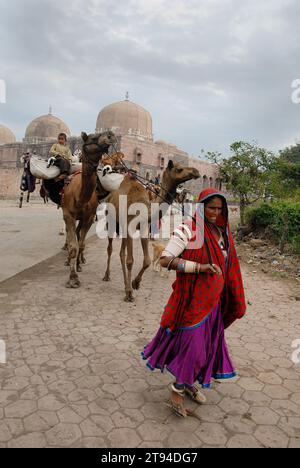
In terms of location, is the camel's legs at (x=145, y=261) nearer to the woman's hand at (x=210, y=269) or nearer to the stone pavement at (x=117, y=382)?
the stone pavement at (x=117, y=382)

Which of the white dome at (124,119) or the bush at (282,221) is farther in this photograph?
the white dome at (124,119)

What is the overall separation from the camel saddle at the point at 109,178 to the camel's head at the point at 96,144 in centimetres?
94

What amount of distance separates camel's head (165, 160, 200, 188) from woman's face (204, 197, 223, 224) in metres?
2.70

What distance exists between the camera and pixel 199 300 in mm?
2629

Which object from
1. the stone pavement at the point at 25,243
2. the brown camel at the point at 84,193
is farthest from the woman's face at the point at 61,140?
the stone pavement at the point at 25,243

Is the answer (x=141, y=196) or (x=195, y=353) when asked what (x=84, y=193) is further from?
(x=195, y=353)

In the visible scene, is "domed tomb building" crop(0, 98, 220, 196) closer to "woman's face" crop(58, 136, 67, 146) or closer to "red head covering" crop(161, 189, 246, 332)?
"woman's face" crop(58, 136, 67, 146)

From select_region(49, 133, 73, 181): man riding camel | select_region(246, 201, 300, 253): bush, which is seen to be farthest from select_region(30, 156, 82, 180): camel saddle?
select_region(246, 201, 300, 253): bush

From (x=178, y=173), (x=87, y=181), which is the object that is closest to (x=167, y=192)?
(x=178, y=173)

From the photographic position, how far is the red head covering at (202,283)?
8.57ft

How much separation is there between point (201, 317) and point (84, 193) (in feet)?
12.4
